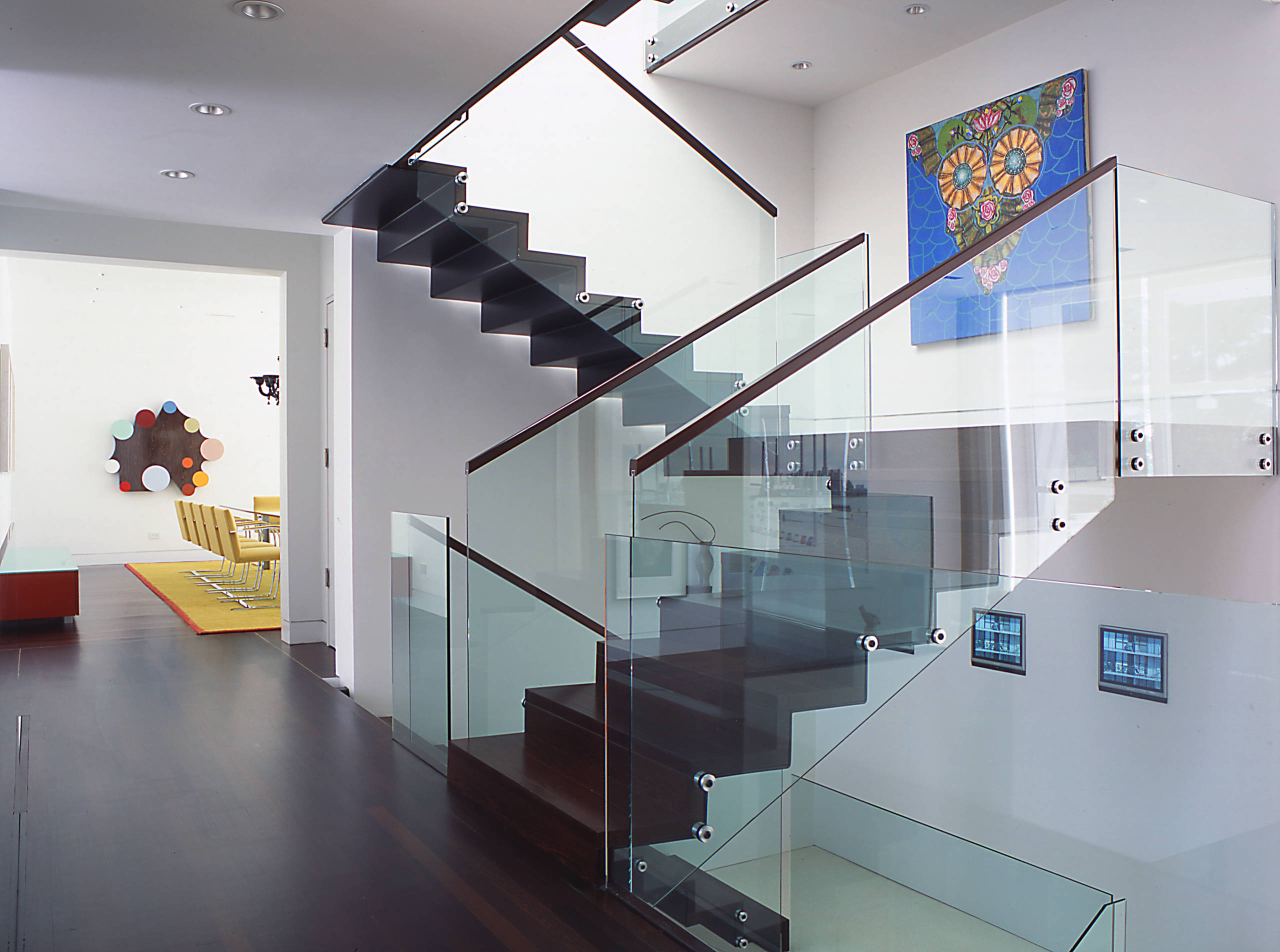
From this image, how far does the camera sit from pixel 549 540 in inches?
172

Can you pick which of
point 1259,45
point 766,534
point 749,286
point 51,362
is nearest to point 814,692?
point 766,534

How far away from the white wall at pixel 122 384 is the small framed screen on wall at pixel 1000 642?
34.7 feet

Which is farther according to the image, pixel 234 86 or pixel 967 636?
pixel 234 86

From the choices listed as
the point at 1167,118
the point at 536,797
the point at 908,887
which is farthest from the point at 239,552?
the point at 1167,118

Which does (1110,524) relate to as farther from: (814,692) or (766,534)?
(814,692)

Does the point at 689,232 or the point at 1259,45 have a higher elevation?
the point at 1259,45

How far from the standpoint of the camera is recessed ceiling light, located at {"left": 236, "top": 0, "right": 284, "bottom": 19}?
10.4ft

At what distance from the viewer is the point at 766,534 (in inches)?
148

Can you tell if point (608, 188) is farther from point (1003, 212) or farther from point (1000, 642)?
point (1000, 642)

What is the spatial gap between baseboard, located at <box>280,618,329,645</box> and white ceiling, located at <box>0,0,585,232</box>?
3.25 m

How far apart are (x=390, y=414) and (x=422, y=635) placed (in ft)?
5.47

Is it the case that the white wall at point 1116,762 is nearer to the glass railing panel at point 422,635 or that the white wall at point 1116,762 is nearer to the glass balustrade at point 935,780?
the glass balustrade at point 935,780

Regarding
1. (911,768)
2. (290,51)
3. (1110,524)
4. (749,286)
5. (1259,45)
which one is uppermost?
(1259,45)

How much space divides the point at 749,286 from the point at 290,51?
9.11 feet
